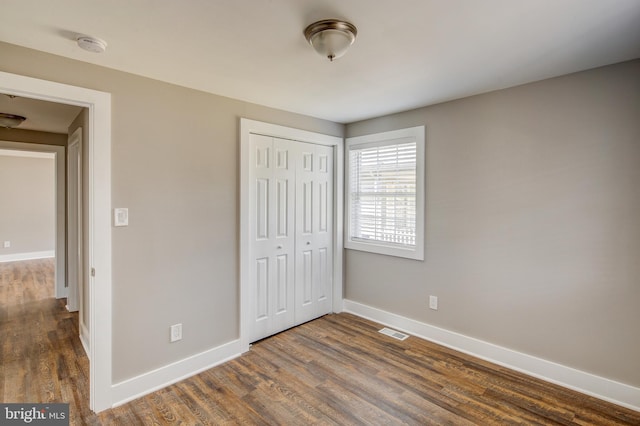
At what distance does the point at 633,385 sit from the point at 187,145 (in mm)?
3622

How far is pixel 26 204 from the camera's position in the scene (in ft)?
23.8

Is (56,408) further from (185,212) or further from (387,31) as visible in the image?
(387,31)

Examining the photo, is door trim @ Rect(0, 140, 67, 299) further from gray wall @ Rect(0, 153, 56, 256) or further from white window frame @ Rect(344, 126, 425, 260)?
white window frame @ Rect(344, 126, 425, 260)

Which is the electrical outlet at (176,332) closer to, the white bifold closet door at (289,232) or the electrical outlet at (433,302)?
the white bifold closet door at (289,232)

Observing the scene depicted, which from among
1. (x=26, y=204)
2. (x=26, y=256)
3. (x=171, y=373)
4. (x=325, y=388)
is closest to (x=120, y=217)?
(x=171, y=373)

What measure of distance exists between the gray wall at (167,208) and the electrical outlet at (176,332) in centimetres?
5

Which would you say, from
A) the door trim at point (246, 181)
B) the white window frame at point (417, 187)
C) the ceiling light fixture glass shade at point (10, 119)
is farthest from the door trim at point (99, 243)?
the white window frame at point (417, 187)

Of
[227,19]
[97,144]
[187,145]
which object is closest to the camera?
[227,19]

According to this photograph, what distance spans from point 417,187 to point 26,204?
8.59m

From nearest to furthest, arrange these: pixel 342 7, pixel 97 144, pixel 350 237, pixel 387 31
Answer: pixel 342 7
pixel 387 31
pixel 97 144
pixel 350 237

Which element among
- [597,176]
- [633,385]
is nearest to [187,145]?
[597,176]

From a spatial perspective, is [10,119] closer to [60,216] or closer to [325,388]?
[60,216]

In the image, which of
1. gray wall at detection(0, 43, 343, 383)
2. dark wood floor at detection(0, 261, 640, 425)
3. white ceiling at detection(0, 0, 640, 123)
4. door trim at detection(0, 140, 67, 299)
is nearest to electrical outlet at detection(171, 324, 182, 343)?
gray wall at detection(0, 43, 343, 383)

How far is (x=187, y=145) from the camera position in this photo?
2582 mm
